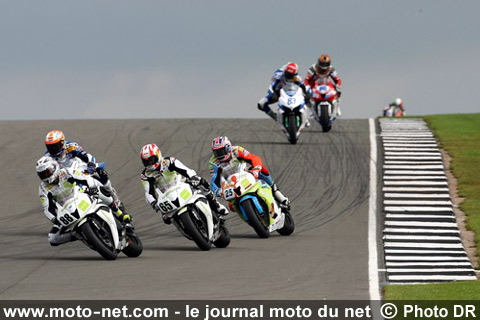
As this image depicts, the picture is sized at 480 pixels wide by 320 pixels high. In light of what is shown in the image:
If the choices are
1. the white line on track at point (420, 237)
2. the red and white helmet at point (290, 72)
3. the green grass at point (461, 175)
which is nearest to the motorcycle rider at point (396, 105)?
the green grass at point (461, 175)

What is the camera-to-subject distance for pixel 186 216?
1802cm

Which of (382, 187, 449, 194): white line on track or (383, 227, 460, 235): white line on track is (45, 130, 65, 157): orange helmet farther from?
(382, 187, 449, 194): white line on track

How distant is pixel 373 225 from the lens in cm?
2209

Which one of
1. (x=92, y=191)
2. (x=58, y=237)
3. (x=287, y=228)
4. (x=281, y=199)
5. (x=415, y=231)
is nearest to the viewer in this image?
(x=92, y=191)

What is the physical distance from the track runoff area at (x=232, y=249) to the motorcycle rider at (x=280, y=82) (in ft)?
3.86

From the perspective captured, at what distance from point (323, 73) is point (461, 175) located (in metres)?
7.51

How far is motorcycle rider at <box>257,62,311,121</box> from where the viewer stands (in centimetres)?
3116

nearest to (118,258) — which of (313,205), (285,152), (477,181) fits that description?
(313,205)

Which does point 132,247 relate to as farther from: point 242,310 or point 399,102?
point 399,102

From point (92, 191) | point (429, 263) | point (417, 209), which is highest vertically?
point (417, 209)

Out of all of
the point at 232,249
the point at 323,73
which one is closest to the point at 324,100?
the point at 323,73

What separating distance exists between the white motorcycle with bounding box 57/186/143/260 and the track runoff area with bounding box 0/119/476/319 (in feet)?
1.02

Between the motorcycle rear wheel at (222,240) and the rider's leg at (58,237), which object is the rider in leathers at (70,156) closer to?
the motorcycle rear wheel at (222,240)

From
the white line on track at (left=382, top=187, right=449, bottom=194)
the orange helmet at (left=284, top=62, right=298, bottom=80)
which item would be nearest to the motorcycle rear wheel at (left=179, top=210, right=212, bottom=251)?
the white line on track at (left=382, top=187, right=449, bottom=194)
